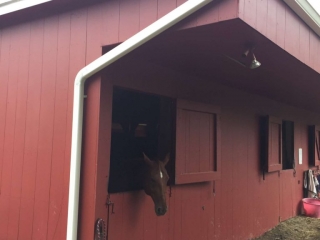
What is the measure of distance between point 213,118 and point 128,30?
1759 mm

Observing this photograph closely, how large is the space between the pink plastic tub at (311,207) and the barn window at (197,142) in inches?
156

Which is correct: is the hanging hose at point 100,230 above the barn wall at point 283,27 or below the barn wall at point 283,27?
below

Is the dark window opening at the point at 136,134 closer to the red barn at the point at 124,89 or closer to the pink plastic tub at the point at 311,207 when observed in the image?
the red barn at the point at 124,89

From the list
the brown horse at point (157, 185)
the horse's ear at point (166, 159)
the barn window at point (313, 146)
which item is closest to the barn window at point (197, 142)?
the horse's ear at point (166, 159)

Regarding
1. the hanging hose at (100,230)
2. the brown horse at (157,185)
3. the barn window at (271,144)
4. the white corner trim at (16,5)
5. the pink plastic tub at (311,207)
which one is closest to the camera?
the hanging hose at (100,230)

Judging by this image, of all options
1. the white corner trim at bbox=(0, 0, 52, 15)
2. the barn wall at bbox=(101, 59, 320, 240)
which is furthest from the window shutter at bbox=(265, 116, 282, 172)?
the white corner trim at bbox=(0, 0, 52, 15)

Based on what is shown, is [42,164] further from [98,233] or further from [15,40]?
[15,40]

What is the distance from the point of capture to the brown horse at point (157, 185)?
9.65 ft

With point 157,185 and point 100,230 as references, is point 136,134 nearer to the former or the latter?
point 157,185

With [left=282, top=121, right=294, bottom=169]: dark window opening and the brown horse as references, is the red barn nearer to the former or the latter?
the brown horse

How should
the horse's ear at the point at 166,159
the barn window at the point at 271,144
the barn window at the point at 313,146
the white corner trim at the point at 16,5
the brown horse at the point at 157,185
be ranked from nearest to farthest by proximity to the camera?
the brown horse at the point at 157,185
the white corner trim at the point at 16,5
the horse's ear at the point at 166,159
the barn window at the point at 271,144
the barn window at the point at 313,146

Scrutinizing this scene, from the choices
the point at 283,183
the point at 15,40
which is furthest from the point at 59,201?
the point at 283,183

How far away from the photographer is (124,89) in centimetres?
329

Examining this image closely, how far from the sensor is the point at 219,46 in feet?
9.67
